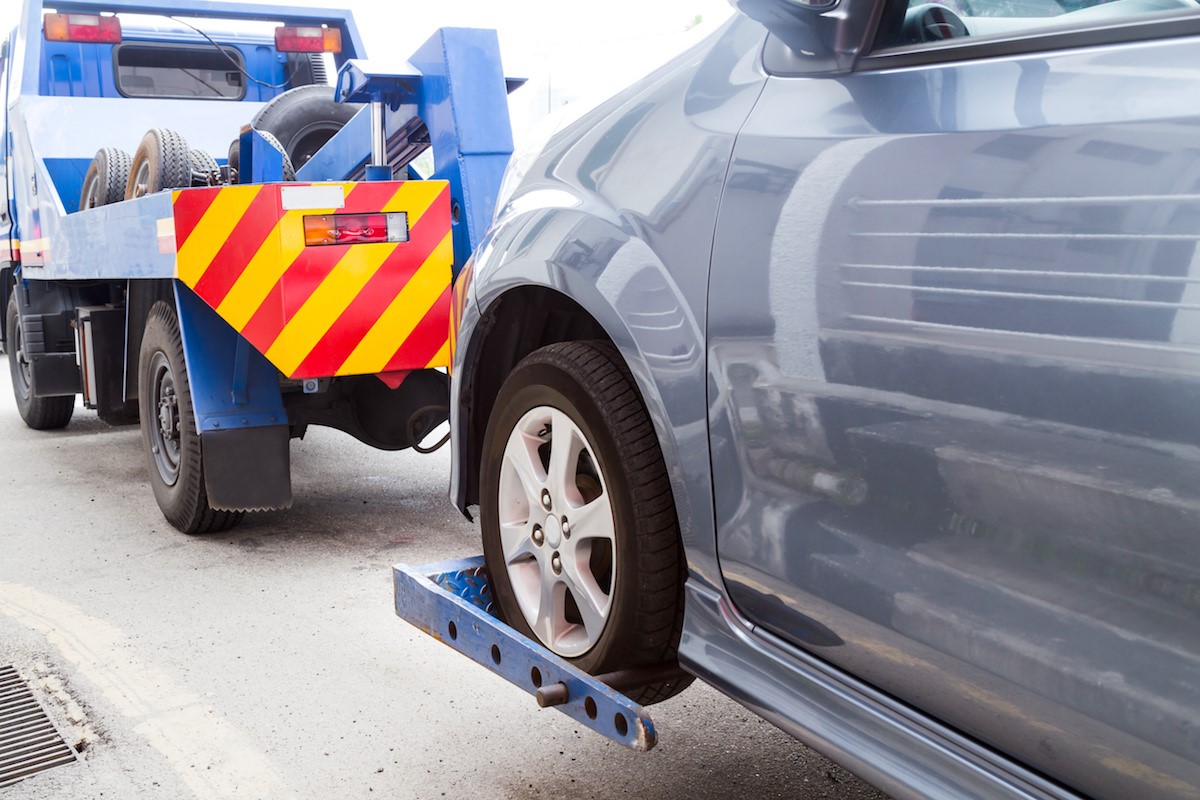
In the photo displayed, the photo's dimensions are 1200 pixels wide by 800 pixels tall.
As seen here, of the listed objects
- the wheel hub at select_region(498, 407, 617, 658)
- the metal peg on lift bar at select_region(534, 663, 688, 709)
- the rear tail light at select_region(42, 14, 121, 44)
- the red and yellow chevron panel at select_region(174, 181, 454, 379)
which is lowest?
the metal peg on lift bar at select_region(534, 663, 688, 709)

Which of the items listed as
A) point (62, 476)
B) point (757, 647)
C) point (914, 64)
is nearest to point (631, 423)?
point (757, 647)

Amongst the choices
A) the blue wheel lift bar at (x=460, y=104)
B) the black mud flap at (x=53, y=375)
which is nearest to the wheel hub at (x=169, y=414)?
the blue wheel lift bar at (x=460, y=104)

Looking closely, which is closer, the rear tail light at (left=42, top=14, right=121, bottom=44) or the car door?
the car door

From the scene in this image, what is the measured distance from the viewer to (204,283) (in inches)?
165

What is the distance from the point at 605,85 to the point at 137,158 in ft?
11.6

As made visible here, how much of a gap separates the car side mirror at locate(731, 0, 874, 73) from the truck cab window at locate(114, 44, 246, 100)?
18.6ft

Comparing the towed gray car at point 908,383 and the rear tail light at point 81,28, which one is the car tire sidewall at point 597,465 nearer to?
the towed gray car at point 908,383

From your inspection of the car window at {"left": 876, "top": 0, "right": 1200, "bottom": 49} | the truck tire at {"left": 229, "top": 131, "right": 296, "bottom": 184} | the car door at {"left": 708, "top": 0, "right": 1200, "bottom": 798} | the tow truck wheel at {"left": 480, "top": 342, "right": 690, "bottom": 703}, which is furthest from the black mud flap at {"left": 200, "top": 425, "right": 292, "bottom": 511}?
the car window at {"left": 876, "top": 0, "right": 1200, "bottom": 49}

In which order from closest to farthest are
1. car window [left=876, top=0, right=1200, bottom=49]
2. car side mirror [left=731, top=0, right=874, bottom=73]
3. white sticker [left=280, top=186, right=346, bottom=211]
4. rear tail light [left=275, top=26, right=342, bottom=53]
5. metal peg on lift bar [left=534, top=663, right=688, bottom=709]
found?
1. car window [left=876, top=0, right=1200, bottom=49]
2. car side mirror [left=731, top=0, right=874, bottom=73]
3. metal peg on lift bar [left=534, top=663, right=688, bottom=709]
4. white sticker [left=280, top=186, right=346, bottom=211]
5. rear tail light [left=275, top=26, right=342, bottom=53]

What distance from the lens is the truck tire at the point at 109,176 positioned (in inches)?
215

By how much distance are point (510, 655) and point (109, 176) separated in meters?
4.04

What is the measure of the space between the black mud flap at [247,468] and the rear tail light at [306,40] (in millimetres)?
2972

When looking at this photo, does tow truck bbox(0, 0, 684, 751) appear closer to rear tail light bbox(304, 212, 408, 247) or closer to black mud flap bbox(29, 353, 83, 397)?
rear tail light bbox(304, 212, 408, 247)

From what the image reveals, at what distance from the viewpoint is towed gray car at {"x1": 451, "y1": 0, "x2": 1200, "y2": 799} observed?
1.29m
